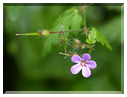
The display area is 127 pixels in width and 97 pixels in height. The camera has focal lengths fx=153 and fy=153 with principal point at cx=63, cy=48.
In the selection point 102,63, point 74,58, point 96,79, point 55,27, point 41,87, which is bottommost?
point 41,87

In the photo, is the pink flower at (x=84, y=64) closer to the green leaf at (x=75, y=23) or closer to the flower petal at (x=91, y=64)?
the flower petal at (x=91, y=64)

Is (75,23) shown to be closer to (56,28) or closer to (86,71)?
(56,28)

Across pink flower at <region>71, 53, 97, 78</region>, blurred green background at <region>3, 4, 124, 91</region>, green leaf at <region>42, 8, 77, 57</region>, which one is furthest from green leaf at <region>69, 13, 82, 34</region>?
blurred green background at <region>3, 4, 124, 91</region>

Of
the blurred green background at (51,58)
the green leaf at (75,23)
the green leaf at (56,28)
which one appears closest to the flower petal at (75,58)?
the green leaf at (56,28)

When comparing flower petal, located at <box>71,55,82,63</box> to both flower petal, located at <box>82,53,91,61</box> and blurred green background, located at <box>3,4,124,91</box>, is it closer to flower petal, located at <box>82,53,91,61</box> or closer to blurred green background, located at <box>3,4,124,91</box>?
flower petal, located at <box>82,53,91,61</box>

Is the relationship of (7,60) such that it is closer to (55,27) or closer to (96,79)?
(55,27)

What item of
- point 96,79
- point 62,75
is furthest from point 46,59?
A: point 96,79
